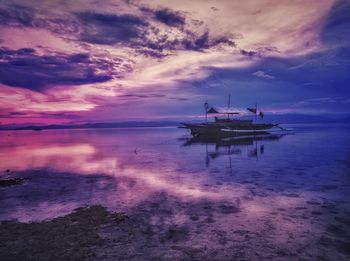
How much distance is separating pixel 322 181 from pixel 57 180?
792 inches

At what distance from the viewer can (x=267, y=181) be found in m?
20.8

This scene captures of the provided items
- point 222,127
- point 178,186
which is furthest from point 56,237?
point 222,127

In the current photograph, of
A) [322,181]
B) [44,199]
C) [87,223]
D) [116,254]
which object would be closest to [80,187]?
[44,199]

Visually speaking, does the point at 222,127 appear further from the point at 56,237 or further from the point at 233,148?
the point at 56,237

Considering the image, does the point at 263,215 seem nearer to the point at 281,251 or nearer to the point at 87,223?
the point at 281,251

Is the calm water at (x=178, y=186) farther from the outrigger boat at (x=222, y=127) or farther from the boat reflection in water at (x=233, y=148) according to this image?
the outrigger boat at (x=222, y=127)

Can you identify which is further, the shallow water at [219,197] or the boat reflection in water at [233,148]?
the boat reflection in water at [233,148]

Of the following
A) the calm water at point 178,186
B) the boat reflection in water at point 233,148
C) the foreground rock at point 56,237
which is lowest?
the boat reflection in water at point 233,148

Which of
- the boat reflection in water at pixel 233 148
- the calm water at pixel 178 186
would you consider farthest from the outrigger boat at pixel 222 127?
the calm water at pixel 178 186

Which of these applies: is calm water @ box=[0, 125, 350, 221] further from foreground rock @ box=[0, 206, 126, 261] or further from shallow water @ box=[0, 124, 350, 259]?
foreground rock @ box=[0, 206, 126, 261]

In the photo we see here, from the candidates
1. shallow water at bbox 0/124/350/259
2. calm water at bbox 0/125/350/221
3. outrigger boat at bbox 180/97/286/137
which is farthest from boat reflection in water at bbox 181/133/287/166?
outrigger boat at bbox 180/97/286/137

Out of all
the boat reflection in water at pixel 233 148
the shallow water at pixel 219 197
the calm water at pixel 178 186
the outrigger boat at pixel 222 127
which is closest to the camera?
the shallow water at pixel 219 197

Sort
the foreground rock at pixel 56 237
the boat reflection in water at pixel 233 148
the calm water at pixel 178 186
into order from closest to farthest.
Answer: the foreground rock at pixel 56 237 < the calm water at pixel 178 186 < the boat reflection in water at pixel 233 148

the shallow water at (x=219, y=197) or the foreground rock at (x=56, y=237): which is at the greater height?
the foreground rock at (x=56, y=237)
